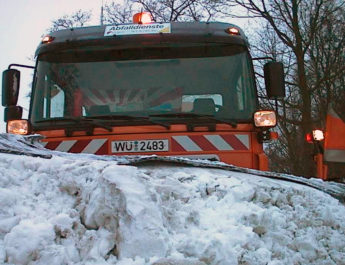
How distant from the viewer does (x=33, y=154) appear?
3.42 meters

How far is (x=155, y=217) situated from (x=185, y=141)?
2288 mm

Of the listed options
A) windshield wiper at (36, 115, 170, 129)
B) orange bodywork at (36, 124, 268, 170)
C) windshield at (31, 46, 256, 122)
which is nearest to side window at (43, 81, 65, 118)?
windshield at (31, 46, 256, 122)

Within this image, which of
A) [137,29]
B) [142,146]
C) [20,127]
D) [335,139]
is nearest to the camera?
[142,146]

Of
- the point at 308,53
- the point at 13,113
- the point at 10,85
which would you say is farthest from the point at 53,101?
the point at 308,53

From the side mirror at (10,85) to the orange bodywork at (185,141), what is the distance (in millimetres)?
1075

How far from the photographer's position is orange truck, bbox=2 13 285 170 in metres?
5.02

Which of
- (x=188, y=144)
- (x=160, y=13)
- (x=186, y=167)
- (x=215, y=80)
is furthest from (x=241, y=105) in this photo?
(x=160, y=13)

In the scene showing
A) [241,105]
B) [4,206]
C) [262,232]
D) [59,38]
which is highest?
[59,38]

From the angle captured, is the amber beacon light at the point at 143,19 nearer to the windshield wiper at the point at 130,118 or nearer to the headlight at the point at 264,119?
the windshield wiper at the point at 130,118

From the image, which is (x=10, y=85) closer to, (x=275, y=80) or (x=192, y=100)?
(x=192, y=100)

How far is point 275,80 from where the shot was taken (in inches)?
221

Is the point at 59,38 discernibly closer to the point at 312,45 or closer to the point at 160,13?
the point at 160,13

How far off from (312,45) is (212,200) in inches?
792

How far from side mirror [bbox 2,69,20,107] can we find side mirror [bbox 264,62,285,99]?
107 inches
